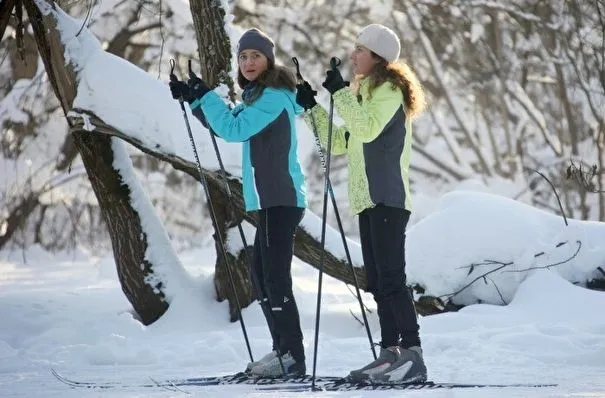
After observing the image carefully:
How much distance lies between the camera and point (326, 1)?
57.2 feet

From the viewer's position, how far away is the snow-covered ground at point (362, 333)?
5.52 meters

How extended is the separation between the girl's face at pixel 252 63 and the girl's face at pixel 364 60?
1.60ft

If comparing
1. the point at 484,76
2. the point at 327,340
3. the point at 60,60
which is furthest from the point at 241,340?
the point at 484,76

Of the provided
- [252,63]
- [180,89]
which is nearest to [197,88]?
[180,89]

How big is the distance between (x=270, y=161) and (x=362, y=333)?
105 inches

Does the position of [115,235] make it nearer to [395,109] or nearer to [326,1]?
[395,109]

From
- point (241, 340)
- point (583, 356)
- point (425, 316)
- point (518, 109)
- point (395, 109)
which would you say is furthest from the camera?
point (518, 109)

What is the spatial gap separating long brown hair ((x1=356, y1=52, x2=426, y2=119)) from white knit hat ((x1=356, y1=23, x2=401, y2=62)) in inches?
1.8

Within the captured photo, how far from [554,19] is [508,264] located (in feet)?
30.2

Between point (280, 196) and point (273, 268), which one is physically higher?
point (280, 196)

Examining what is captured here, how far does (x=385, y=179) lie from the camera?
5164 mm

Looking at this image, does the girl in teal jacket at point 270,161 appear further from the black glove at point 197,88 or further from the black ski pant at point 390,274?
the black ski pant at point 390,274

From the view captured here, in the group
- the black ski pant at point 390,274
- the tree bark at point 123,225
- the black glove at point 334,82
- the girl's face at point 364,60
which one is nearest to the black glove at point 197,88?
the black glove at point 334,82

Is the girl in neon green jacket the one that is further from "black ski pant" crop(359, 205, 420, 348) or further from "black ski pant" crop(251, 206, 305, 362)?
"black ski pant" crop(251, 206, 305, 362)
